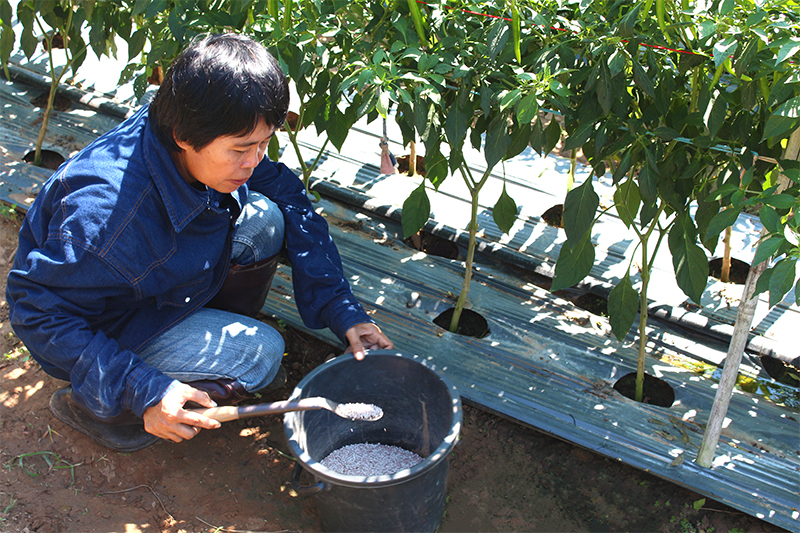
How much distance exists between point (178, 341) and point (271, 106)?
0.62 metres

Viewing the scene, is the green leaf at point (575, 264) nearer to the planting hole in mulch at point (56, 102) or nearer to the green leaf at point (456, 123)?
the green leaf at point (456, 123)

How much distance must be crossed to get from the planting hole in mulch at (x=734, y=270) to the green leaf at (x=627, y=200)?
31.0 inches

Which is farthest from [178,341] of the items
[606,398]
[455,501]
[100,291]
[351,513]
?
[606,398]

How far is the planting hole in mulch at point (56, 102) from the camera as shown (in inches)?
113

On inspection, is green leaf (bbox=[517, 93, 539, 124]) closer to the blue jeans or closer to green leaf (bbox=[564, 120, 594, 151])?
green leaf (bbox=[564, 120, 594, 151])

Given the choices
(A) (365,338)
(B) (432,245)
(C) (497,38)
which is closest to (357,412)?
(A) (365,338)

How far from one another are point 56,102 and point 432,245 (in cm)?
188

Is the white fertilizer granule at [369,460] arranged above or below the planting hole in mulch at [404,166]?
below

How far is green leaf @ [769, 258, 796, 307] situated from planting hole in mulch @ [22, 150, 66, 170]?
2.55m

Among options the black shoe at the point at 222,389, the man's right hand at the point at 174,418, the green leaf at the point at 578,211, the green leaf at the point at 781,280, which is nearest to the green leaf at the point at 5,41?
the black shoe at the point at 222,389

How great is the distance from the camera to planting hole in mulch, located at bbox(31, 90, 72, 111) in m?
2.88

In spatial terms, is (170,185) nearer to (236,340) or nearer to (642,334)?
(236,340)

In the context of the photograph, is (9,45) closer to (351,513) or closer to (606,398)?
(351,513)

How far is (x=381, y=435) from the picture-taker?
5.81 ft
